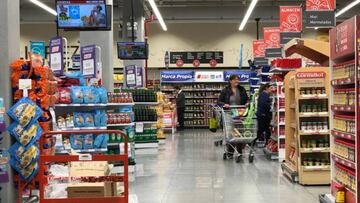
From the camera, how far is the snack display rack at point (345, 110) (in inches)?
202

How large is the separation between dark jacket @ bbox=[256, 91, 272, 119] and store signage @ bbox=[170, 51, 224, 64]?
13.0m

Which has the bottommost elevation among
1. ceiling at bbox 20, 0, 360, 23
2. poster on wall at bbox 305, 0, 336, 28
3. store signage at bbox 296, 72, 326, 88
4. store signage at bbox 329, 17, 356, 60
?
store signage at bbox 296, 72, 326, 88

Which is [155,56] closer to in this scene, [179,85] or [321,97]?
[179,85]

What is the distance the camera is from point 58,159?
4293 mm

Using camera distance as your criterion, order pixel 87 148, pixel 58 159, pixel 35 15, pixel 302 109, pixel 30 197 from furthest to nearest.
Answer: pixel 35 15 < pixel 302 109 < pixel 87 148 < pixel 30 197 < pixel 58 159

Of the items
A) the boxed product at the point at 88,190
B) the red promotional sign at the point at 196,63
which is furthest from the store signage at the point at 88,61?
the red promotional sign at the point at 196,63

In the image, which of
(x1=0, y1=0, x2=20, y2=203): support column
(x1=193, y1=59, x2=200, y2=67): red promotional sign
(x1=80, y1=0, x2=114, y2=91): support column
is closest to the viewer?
(x1=0, y1=0, x2=20, y2=203): support column

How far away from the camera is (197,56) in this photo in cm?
2533

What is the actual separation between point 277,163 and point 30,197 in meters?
6.19

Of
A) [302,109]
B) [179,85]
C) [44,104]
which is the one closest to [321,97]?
[302,109]

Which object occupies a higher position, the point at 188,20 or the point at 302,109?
the point at 188,20

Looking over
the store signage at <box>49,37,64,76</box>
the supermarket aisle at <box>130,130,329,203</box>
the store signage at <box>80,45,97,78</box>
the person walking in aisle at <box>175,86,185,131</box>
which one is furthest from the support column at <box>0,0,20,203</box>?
the person walking in aisle at <box>175,86,185,131</box>

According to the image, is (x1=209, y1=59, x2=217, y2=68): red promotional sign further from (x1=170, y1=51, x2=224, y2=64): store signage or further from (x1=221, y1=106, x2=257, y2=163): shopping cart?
(x1=221, y1=106, x2=257, y2=163): shopping cart

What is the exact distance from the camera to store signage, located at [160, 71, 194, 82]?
24188 mm
